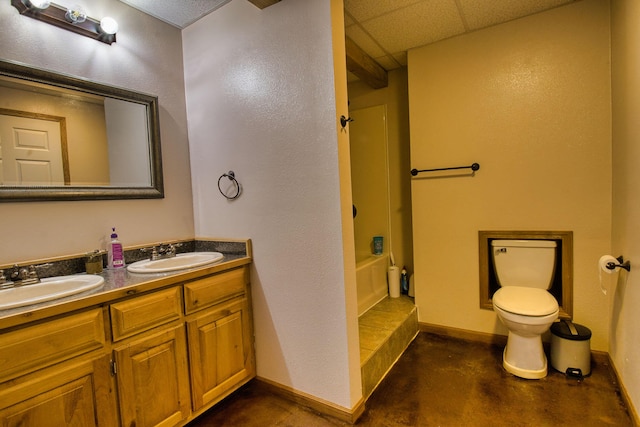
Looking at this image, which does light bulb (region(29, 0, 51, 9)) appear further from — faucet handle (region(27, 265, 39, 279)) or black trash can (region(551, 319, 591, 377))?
black trash can (region(551, 319, 591, 377))

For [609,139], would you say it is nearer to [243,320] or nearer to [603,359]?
[603,359]

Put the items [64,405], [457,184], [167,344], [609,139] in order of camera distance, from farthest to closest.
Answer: [457,184] < [609,139] < [167,344] < [64,405]

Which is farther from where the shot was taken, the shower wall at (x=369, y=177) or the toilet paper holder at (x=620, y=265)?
the shower wall at (x=369, y=177)

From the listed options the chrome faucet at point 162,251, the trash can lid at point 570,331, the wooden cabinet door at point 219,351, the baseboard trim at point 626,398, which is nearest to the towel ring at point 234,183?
the chrome faucet at point 162,251

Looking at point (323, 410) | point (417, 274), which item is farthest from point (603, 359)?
point (323, 410)

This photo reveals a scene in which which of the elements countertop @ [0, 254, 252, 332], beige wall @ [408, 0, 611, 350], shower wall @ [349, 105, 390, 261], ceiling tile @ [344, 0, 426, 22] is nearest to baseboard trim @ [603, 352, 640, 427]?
beige wall @ [408, 0, 611, 350]

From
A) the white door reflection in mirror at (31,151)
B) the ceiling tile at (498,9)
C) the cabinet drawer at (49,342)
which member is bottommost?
the cabinet drawer at (49,342)

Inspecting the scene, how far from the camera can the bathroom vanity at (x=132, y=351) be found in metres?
1.08

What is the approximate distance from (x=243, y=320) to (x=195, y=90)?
1544mm

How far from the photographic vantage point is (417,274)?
104 inches

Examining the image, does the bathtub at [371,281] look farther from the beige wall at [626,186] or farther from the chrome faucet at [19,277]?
the chrome faucet at [19,277]

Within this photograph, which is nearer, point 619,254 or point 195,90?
point 619,254

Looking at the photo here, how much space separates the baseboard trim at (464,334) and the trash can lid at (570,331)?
15.2 inches

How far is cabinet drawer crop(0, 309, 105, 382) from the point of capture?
104 centimetres
